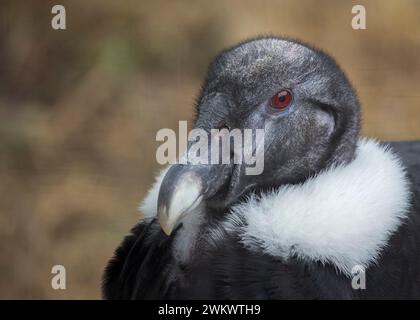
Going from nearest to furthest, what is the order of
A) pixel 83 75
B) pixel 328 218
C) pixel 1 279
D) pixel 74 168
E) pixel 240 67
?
1. pixel 328 218
2. pixel 240 67
3. pixel 1 279
4. pixel 74 168
5. pixel 83 75

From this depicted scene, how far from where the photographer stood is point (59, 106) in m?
4.36

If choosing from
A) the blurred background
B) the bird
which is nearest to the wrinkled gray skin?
the bird

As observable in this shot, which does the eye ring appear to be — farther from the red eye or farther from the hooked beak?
the hooked beak

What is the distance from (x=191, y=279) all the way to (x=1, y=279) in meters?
2.17

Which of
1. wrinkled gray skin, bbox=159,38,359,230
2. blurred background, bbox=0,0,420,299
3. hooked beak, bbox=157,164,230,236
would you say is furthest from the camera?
blurred background, bbox=0,0,420,299

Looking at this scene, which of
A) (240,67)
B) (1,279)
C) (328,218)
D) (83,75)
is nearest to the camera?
(328,218)

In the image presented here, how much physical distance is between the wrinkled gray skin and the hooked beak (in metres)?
0.09

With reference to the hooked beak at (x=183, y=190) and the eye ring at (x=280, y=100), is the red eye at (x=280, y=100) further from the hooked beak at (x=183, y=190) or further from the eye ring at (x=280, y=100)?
the hooked beak at (x=183, y=190)

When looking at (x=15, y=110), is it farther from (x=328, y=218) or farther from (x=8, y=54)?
(x=328, y=218)

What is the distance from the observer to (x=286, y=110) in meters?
2.07

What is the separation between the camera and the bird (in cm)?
188

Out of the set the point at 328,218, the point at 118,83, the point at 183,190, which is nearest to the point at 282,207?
the point at 328,218

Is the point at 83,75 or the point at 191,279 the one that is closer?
the point at 191,279

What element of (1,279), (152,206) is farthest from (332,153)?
(1,279)
